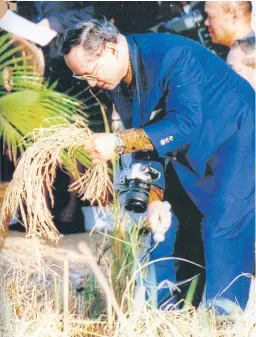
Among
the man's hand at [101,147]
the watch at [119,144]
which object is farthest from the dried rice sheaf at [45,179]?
the watch at [119,144]

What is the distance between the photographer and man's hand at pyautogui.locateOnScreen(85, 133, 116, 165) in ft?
8.91

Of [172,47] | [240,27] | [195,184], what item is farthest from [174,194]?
[240,27]

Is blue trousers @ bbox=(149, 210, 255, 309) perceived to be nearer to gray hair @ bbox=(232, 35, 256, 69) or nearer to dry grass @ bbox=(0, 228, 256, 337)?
dry grass @ bbox=(0, 228, 256, 337)

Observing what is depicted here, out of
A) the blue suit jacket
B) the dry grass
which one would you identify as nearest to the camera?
the blue suit jacket

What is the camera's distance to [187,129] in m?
2.71

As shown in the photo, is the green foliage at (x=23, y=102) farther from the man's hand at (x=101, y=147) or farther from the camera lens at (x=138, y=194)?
the camera lens at (x=138, y=194)

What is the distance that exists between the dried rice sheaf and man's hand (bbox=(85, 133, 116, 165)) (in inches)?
1.4

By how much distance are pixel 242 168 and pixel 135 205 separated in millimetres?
590

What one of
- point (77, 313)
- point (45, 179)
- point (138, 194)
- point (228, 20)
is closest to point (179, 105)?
point (138, 194)

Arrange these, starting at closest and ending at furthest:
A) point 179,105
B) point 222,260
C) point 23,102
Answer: point 179,105, point 222,260, point 23,102

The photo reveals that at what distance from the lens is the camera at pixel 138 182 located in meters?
2.76

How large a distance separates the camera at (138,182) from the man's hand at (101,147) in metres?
0.13

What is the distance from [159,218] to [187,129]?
508mm

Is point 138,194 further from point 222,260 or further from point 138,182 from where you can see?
point 222,260
